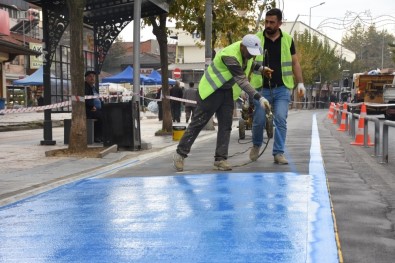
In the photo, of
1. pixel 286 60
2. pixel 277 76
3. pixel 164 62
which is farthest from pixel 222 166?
pixel 164 62

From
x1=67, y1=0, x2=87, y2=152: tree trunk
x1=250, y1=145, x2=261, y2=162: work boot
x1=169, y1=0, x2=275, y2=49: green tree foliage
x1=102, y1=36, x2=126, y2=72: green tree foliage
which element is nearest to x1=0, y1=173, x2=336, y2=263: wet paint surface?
x1=250, y1=145, x2=261, y2=162: work boot

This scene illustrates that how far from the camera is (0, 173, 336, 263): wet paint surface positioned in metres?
4.07

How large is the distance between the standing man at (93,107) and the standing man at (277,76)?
5.58 metres

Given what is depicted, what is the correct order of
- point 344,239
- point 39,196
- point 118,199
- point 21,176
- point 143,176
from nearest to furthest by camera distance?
point 344,239 → point 118,199 → point 39,196 → point 143,176 → point 21,176

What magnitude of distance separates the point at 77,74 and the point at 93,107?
2.20 metres

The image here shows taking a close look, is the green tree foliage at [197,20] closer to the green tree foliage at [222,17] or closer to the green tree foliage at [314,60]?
the green tree foliage at [222,17]

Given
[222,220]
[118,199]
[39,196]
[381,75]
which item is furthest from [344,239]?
[381,75]

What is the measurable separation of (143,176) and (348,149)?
16.8 feet

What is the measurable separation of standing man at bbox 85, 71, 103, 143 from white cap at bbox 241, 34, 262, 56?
20.4 feet

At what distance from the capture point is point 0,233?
4.88 m

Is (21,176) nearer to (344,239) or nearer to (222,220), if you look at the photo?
(222,220)

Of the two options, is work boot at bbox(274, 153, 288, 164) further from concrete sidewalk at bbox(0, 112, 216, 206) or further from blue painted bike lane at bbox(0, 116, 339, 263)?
concrete sidewalk at bbox(0, 112, 216, 206)

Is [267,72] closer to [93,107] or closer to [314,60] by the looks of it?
[93,107]

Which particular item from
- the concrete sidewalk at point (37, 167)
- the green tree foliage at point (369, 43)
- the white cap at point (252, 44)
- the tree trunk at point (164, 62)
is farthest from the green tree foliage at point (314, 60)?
the white cap at point (252, 44)
